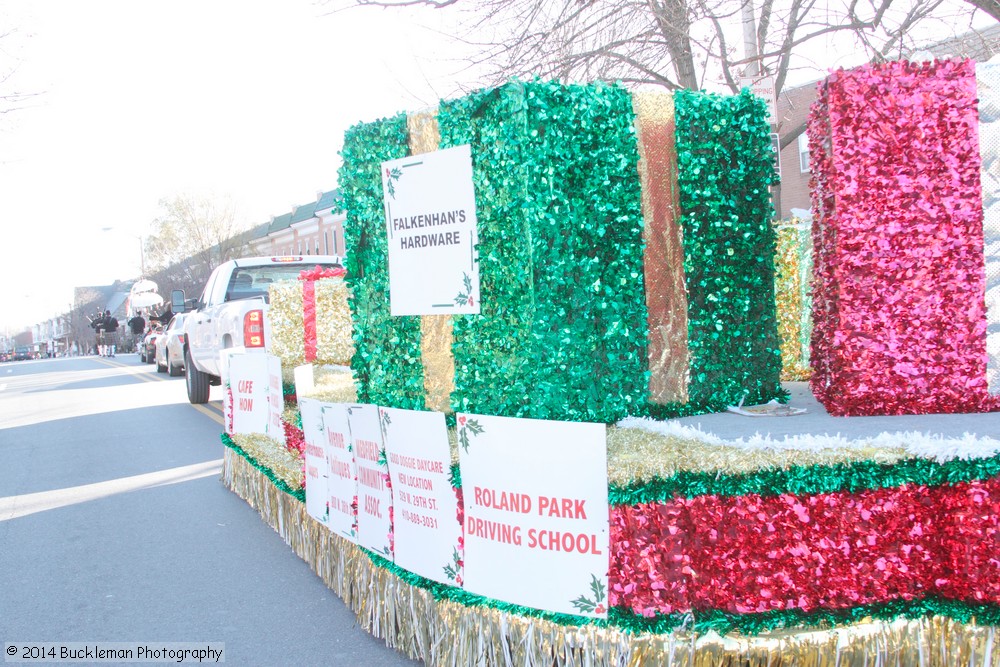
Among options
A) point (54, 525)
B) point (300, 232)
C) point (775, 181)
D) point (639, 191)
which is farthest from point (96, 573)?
point (300, 232)

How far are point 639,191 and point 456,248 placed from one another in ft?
3.43

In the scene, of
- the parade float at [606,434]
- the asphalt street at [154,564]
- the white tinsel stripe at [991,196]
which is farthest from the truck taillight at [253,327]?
the white tinsel stripe at [991,196]

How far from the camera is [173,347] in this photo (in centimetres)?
2130

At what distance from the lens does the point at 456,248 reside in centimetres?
439

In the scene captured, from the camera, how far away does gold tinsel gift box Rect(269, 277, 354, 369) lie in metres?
8.95

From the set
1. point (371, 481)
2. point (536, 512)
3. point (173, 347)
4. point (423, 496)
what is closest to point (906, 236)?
point (536, 512)

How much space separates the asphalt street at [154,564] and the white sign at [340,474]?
0.44 m

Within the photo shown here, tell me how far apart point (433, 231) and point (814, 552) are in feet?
7.72

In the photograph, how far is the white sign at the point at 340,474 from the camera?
4.45 m

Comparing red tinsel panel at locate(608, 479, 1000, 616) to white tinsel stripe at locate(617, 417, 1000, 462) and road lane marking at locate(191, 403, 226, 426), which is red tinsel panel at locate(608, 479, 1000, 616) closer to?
white tinsel stripe at locate(617, 417, 1000, 462)

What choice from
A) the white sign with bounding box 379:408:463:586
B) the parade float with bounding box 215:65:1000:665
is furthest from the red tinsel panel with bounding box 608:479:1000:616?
the white sign with bounding box 379:408:463:586

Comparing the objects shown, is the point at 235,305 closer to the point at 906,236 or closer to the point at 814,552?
the point at 906,236

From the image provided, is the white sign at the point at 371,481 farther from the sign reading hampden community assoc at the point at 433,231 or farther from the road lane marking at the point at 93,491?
the road lane marking at the point at 93,491

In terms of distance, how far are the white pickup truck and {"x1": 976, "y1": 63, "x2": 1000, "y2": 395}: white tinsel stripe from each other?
7.99 m
